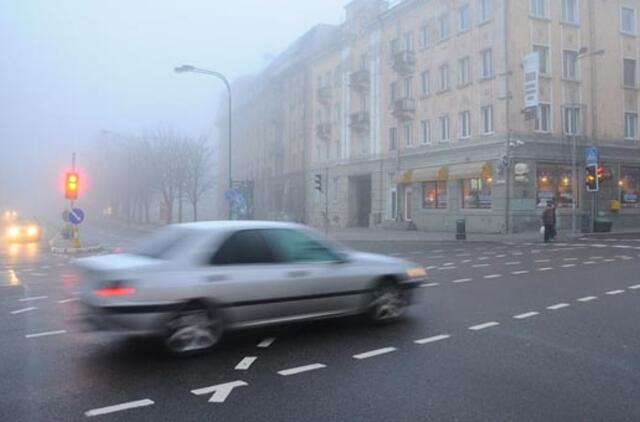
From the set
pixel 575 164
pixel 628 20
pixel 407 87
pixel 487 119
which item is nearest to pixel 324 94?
pixel 407 87

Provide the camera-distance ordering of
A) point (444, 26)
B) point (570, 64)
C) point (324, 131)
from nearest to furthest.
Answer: point (570, 64) < point (444, 26) < point (324, 131)

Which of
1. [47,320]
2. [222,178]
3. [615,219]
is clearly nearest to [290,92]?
[222,178]

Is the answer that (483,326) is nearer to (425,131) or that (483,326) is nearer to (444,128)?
(444,128)

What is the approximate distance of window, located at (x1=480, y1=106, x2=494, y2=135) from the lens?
33.1 meters

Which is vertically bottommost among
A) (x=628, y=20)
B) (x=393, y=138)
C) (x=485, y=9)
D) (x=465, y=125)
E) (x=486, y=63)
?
(x=465, y=125)

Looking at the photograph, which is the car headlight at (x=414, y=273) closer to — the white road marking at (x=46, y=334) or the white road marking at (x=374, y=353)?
the white road marking at (x=374, y=353)

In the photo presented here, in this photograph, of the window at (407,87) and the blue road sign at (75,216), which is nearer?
the blue road sign at (75,216)

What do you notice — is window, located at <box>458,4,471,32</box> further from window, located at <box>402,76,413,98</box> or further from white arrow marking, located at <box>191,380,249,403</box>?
white arrow marking, located at <box>191,380,249,403</box>

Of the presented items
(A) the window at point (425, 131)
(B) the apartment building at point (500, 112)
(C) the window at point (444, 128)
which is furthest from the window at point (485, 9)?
(A) the window at point (425, 131)

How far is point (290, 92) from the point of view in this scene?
59.2 m

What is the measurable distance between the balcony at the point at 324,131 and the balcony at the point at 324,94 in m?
2.00

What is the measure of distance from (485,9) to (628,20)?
30.1 feet

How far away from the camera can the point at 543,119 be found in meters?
32.5

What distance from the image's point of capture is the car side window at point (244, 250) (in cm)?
697
